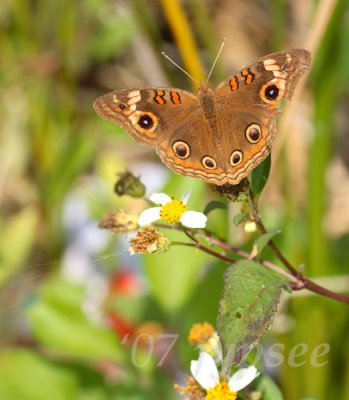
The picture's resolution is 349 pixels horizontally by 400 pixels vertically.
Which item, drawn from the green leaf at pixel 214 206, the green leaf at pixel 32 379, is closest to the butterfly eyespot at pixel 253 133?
the green leaf at pixel 214 206

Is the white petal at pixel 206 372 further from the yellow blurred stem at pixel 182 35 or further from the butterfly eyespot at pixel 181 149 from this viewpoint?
the yellow blurred stem at pixel 182 35

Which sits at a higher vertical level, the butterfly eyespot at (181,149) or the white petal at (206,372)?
the butterfly eyespot at (181,149)

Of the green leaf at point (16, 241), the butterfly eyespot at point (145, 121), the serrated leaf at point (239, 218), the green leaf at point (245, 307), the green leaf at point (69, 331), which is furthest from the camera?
the green leaf at point (16, 241)

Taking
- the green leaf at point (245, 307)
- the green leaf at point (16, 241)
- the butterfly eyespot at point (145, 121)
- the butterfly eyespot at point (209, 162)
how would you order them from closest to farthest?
the green leaf at point (245, 307), the butterfly eyespot at point (209, 162), the butterfly eyespot at point (145, 121), the green leaf at point (16, 241)

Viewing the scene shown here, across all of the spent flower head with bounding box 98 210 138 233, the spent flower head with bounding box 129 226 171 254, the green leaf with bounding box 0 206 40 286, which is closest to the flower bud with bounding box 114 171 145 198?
the spent flower head with bounding box 98 210 138 233

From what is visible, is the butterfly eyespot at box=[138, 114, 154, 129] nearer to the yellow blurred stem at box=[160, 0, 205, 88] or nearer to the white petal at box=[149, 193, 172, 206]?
the white petal at box=[149, 193, 172, 206]

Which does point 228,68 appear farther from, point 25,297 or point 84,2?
point 25,297

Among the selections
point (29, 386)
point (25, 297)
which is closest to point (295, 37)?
point (25, 297)
